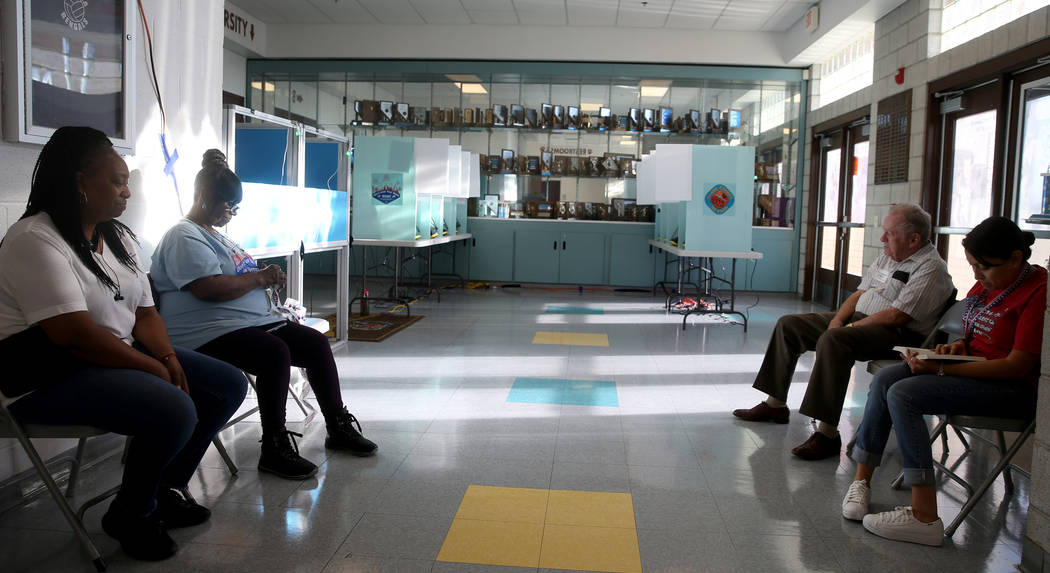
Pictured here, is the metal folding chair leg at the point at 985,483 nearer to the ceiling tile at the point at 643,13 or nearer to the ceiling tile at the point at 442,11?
the ceiling tile at the point at 643,13

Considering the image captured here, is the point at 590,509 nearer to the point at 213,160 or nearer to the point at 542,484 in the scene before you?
the point at 542,484

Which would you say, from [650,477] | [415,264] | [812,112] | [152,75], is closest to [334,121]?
[415,264]

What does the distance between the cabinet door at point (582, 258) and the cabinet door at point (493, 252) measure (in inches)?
29.2

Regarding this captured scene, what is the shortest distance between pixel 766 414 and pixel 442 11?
7.76 metres

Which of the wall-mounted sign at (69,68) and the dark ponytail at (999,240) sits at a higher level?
the wall-mounted sign at (69,68)

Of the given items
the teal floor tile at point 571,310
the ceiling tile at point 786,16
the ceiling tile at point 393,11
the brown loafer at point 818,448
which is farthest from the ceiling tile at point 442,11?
the brown loafer at point 818,448

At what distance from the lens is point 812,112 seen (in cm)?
987

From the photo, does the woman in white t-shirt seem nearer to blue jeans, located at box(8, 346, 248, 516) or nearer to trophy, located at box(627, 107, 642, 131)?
blue jeans, located at box(8, 346, 248, 516)

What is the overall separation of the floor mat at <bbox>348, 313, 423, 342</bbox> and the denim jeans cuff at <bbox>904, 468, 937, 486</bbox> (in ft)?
13.5

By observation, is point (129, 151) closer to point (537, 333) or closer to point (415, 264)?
point (537, 333)

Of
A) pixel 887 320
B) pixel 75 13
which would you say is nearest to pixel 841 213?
pixel 887 320

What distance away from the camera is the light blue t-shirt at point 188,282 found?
270 centimetres

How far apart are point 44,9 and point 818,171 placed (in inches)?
360

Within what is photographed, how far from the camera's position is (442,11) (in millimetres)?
9836
